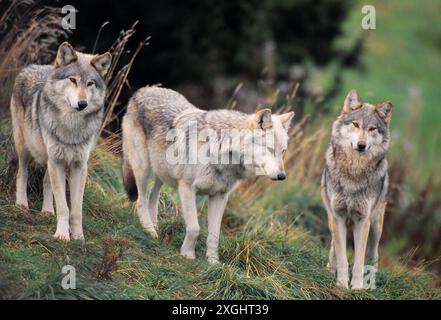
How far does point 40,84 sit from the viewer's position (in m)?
7.98

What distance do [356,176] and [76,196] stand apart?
106 inches

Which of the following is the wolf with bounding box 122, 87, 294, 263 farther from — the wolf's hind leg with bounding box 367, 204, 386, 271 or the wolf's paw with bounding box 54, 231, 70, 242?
the wolf's hind leg with bounding box 367, 204, 386, 271

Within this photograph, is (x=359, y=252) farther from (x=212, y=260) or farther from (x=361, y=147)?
(x=212, y=260)

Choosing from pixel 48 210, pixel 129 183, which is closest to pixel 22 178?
pixel 48 210

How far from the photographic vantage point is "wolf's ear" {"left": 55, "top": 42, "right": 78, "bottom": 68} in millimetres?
7512

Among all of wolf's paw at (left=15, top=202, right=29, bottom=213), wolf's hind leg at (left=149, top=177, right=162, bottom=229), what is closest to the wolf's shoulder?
wolf's paw at (left=15, top=202, right=29, bottom=213)

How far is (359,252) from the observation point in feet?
26.6

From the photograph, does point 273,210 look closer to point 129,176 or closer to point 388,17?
point 129,176

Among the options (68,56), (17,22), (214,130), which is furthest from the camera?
(17,22)

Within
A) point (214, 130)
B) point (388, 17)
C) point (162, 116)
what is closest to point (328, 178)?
point (214, 130)

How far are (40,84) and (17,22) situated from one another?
2.48 m

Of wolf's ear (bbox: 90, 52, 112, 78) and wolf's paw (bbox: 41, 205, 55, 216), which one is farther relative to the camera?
wolf's paw (bbox: 41, 205, 55, 216)

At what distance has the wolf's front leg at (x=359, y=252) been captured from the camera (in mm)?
8070

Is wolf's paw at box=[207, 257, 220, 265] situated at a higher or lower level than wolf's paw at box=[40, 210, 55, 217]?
lower
